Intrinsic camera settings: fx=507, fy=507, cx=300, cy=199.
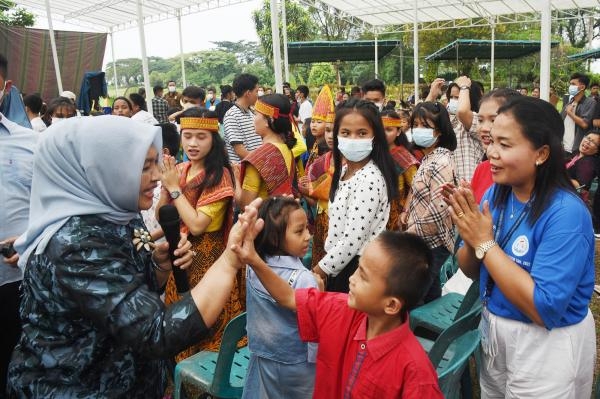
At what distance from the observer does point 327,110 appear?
15.0 feet

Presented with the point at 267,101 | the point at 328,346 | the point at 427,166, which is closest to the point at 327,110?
the point at 267,101

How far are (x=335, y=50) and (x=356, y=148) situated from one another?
18969 mm

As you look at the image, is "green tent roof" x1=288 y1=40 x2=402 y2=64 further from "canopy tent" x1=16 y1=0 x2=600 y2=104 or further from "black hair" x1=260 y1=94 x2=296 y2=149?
"black hair" x1=260 y1=94 x2=296 y2=149

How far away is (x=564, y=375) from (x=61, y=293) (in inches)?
62.7

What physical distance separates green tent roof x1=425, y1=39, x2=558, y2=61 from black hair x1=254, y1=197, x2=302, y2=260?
1877 centimetres

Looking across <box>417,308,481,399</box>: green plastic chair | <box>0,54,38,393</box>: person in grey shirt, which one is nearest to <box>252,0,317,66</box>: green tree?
<box>0,54,38,393</box>: person in grey shirt

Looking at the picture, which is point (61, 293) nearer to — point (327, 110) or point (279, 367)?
point (279, 367)

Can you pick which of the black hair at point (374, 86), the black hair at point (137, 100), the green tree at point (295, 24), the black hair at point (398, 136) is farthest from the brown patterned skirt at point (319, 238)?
the green tree at point (295, 24)

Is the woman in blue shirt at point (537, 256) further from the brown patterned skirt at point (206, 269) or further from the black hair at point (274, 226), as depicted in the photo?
the brown patterned skirt at point (206, 269)

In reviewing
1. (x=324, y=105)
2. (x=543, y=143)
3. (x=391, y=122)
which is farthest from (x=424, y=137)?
(x=543, y=143)

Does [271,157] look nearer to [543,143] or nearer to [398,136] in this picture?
[398,136]

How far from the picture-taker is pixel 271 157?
3.44 m

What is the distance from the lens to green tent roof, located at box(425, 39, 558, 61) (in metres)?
19.9

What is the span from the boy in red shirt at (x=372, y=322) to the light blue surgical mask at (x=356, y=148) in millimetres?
1081
